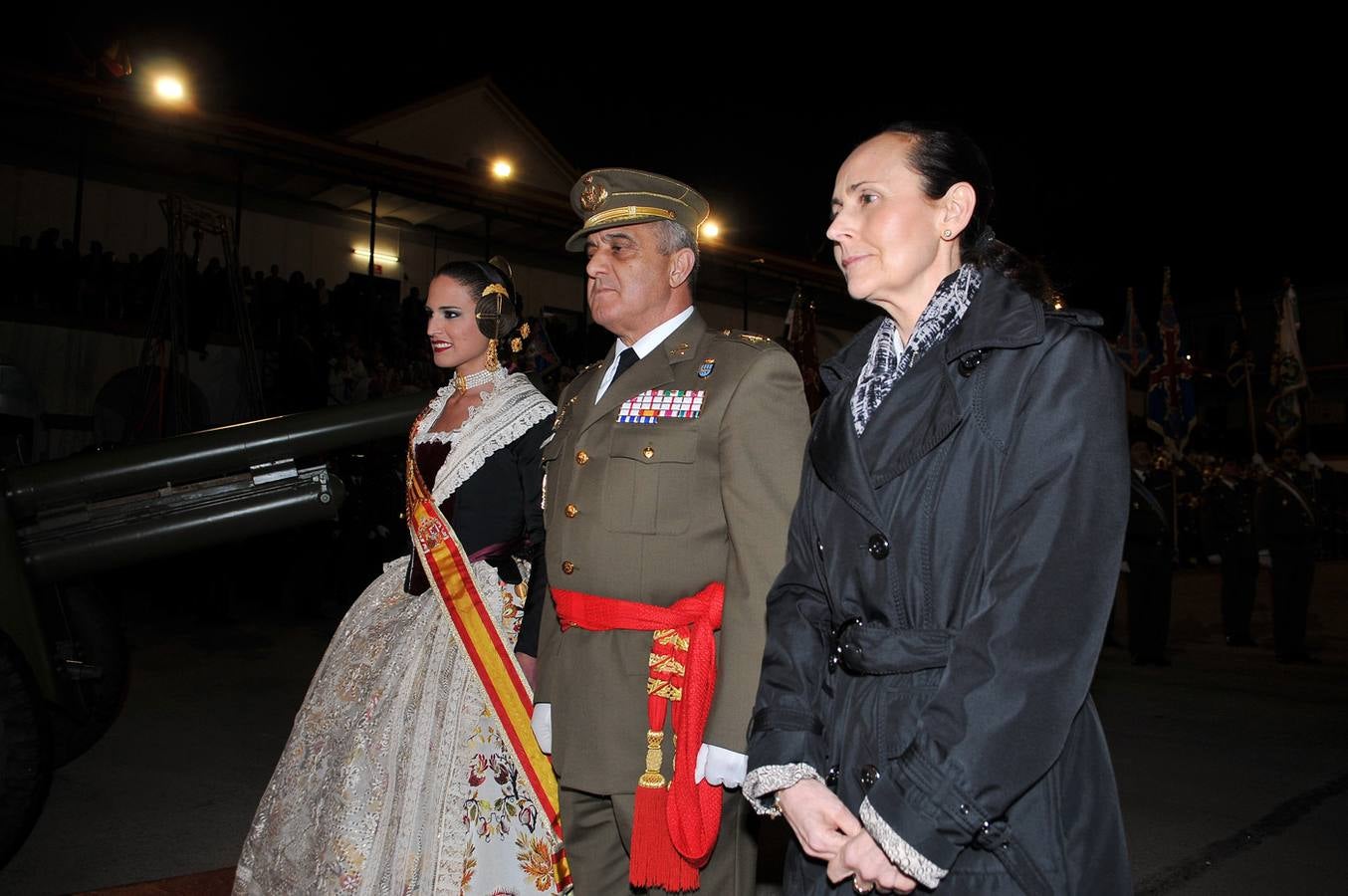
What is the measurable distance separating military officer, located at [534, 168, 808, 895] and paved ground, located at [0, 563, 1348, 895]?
1862mm

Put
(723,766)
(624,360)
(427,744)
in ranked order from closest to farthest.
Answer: (723,766), (624,360), (427,744)

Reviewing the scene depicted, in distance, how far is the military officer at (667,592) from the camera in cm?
207

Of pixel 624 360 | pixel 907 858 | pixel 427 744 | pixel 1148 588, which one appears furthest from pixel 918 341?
pixel 1148 588

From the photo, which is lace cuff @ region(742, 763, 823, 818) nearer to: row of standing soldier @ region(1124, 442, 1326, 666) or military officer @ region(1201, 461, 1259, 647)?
row of standing soldier @ region(1124, 442, 1326, 666)

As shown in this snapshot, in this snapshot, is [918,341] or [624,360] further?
[624,360]

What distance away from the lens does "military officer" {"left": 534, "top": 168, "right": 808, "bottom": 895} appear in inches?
81.6

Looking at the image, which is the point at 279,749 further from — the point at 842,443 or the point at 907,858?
the point at 907,858

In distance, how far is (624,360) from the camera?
8.42 feet

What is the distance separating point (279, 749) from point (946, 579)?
4.57 m

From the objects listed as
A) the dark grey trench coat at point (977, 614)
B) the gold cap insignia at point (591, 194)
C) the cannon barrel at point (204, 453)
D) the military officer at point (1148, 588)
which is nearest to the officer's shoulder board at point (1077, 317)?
the dark grey trench coat at point (977, 614)

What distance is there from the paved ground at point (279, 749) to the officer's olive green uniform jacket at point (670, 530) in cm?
190

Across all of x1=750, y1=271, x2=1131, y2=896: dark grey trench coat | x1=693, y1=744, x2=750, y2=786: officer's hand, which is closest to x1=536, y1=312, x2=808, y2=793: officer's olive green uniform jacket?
x1=693, y1=744, x2=750, y2=786: officer's hand

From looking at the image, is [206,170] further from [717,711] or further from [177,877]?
[717,711]

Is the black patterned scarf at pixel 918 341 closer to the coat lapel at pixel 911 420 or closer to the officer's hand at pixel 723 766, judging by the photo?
the coat lapel at pixel 911 420
